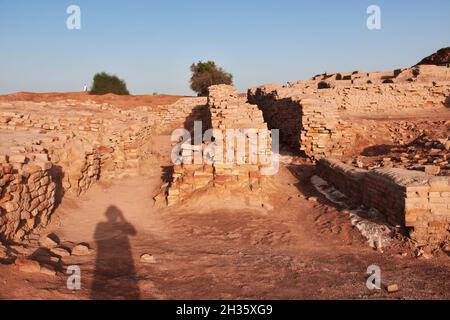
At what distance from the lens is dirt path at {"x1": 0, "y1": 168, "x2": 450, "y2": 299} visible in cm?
359

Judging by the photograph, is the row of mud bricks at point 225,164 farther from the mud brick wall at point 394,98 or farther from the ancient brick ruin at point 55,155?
the mud brick wall at point 394,98

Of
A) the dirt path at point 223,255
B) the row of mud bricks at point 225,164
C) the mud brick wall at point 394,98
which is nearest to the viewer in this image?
the dirt path at point 223,255

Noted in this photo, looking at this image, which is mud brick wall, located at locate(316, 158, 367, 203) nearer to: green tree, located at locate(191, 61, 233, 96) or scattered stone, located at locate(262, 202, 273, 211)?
scattered stone, located at locate(262, 202, 273, 211)

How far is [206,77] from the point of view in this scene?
112ft

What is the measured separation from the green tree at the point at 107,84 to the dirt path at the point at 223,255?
26.1 metres

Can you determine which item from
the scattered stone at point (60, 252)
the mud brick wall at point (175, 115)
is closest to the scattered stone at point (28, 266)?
the scattered stone at point (60, 252)

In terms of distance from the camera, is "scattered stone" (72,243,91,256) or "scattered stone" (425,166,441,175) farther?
"scattered stone" (425,166,441,175)

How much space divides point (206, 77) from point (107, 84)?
925 cm

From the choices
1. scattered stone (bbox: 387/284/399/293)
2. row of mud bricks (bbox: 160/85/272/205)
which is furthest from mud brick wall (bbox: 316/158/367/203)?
scattered stone (bbox: 387/284/399/293)

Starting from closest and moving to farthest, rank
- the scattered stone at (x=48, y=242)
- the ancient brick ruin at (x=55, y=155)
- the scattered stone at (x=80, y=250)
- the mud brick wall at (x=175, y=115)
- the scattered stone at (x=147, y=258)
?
1. the scattered stone at (x=147, y=258)
2. the scattered stone at (x=80, y=250)
3. the scattered stone at (x=48, y=242)
4. the ancient brick ruin at (x=55, y=155)
5. the mud brick wall at (x=175, y=115)

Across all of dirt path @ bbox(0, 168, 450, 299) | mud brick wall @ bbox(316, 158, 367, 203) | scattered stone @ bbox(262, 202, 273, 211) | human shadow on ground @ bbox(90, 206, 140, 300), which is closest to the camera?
human shadow on ground @ bbox(90, 206, 140, 300)

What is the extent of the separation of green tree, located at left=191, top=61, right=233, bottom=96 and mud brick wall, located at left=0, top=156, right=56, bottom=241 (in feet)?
91.5

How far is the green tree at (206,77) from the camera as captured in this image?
33.9 metres
